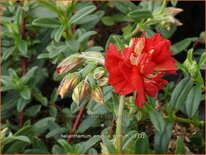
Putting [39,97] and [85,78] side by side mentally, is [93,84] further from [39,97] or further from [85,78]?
[39,97]

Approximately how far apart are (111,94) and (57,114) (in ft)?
1.14

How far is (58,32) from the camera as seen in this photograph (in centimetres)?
131

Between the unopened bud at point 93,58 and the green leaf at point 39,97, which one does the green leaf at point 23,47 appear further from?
the unopened bud at point 93,58

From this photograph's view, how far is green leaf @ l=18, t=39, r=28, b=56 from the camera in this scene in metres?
1.38

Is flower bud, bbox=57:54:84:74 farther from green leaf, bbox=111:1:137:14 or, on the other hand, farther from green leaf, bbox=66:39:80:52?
green leaf, bbox=111:1:137:14

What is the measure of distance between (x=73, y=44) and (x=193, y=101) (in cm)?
37

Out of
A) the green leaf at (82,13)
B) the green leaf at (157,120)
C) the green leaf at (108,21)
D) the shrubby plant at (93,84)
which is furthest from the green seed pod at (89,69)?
the green leaf at (108,21)

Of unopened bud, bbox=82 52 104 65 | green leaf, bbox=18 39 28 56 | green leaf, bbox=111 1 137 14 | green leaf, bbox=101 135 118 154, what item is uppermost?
unopened bud, bbox=82 52 104 65

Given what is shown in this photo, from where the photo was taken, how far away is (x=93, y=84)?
0.96 meters

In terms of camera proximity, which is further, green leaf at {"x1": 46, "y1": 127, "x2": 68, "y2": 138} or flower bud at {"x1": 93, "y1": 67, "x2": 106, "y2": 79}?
green leaf at {"x1": 46, "y1": 127, "x2": 68, "y2": 138}

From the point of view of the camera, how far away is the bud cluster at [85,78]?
37.5 inches

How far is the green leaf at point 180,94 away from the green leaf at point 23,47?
1.51ft

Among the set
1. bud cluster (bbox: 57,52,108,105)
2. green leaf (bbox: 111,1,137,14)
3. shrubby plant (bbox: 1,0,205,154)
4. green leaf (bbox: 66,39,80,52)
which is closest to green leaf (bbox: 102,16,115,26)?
shrubby plant (bbox: 1,0,205,154)

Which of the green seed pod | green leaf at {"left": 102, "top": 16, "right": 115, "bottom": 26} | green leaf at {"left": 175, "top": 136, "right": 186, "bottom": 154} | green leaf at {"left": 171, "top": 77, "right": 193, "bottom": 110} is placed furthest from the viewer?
green leaf at {"left": 102, "top": 16, "right": 115, "bottom": 26}
